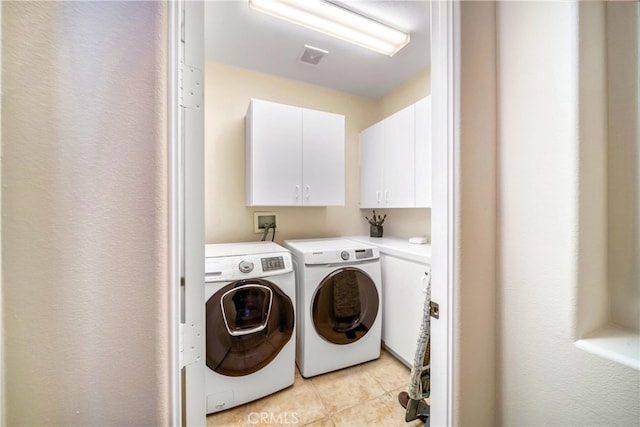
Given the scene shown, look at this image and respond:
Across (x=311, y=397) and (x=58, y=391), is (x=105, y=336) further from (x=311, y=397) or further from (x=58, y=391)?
(x=311, y=397)

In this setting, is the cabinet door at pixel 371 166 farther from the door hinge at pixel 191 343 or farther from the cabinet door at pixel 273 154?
the door hinge at pixel 191 343

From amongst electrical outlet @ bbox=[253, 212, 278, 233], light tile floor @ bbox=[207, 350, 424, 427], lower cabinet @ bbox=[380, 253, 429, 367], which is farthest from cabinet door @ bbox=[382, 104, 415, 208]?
light tile floor @ bbox=[207, 350, 424, 427]

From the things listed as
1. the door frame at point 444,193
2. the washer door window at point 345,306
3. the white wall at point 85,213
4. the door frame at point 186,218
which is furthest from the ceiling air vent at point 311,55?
the washer door window at point 345,306

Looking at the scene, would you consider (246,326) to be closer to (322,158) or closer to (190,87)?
(190,87)

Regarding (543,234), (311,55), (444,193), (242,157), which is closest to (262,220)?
(242,157)

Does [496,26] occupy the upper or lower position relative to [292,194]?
upper

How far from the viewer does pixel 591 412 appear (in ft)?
1.83

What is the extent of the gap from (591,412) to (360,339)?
128 cm

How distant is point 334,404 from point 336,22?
94.6 inches

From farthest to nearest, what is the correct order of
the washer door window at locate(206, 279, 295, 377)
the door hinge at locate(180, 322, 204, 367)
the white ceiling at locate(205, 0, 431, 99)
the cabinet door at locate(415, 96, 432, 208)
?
1. the cabinet door at locate(415, 96, 432, 208)
2. the white ceiling at locate(205, 0, 431, 99)
3. the washer door window at locate(206, 279, 295, 377)
4. the door hinge at locate(180, 322, 204, 367)

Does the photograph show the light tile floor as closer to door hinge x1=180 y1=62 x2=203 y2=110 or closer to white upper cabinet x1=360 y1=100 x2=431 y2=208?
white upper cabinet x1=360 y1=100 x2=431 y2=208

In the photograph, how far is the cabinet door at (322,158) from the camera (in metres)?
1.95

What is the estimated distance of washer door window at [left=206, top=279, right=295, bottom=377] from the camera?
128 centimetres

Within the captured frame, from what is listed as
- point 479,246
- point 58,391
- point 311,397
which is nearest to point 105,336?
point 58,391
